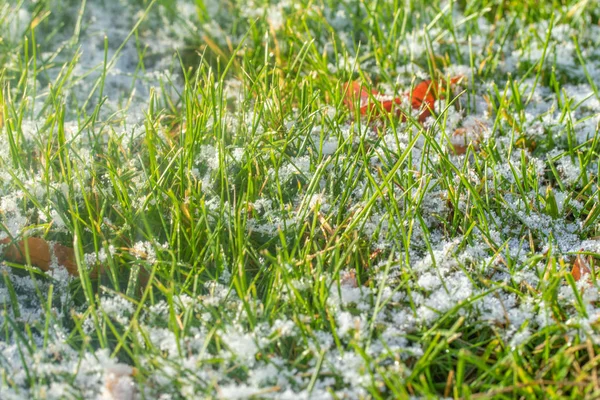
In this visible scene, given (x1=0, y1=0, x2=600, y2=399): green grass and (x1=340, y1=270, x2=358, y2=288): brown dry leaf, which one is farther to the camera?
(x1=340, y1=270, x2=358, y2=288): brown dry leaf

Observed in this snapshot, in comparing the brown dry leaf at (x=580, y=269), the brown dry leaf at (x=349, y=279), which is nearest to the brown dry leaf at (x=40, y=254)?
the brown dry leaf at (x=349, y=279)

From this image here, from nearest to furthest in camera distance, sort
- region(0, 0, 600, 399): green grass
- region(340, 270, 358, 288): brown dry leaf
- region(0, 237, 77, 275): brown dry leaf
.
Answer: region(0, 0, 600, 399): green grass < region(340, 270, 358, 288): brown dry leaf < region(0, 237, 77, 275): brown dry leaf

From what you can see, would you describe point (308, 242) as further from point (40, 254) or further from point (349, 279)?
point (40, 254)

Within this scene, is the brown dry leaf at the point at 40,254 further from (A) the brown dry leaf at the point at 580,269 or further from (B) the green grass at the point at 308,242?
(A) the brown dry leaf at the point at 580,269

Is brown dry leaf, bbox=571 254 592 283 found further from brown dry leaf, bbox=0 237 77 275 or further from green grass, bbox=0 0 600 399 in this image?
brown dry leaf, bbox=0 237 77 275

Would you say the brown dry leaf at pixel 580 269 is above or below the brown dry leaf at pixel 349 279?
above

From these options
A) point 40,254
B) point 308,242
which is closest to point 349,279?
point 308,242

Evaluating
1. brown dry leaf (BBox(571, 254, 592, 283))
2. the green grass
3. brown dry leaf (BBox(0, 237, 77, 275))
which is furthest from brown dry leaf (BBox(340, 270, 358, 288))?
brown dry leaf (BBox(0, 237, 77, 275))

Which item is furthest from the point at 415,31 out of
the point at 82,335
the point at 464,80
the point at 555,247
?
the point at 82,335

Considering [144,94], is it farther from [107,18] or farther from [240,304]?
[240,304]
